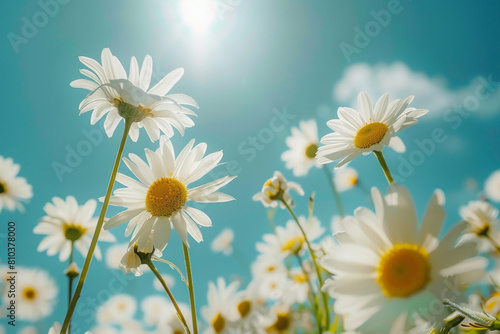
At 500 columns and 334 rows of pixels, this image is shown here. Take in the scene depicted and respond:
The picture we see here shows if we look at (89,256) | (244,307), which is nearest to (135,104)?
(89,256)

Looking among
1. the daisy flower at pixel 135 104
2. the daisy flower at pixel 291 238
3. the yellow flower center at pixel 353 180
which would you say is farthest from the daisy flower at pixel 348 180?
the daisy flower at pixel 135 104

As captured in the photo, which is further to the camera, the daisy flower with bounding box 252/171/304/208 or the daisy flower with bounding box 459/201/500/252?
the daisy flower with bounding box 459/201/500/252

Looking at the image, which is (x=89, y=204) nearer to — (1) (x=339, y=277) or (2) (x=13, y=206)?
(2) (x=13, y=206)

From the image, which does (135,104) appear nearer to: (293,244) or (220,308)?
(220,308)

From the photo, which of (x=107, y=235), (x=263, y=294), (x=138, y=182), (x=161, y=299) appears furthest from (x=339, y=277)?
(x=161, y=299)

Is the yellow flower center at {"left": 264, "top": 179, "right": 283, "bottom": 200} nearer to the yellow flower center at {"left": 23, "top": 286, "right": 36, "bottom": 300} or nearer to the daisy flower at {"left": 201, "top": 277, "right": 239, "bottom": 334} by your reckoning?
the daisy flower at {"left": 201, "top": 277, "right": 239, "bottom": 334}

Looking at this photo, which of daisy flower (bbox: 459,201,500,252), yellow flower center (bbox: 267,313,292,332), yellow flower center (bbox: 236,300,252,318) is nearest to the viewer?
yellow flower center (bbox: 236,300,252,318)

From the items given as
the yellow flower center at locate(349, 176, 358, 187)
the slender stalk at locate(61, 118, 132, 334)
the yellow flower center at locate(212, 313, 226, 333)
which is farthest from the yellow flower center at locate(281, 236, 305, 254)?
the yellow flower center at locate(349, 176, 358, 187)
